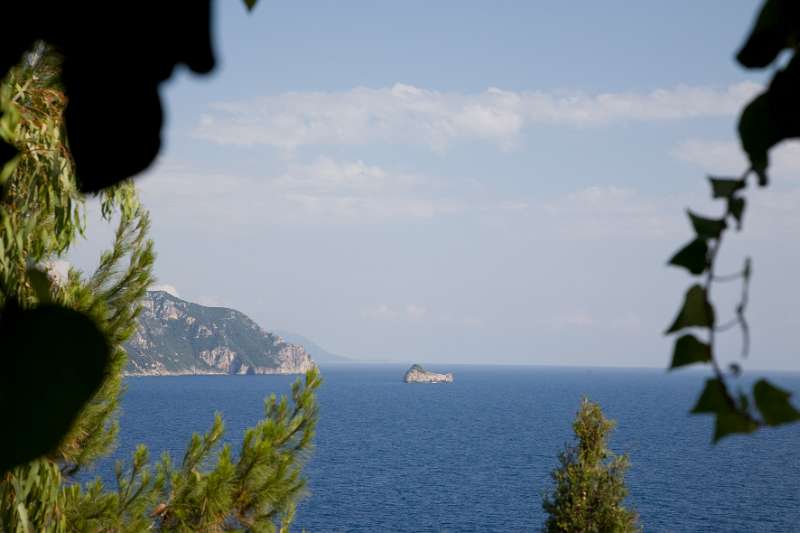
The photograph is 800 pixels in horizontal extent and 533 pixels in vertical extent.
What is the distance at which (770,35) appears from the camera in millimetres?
493

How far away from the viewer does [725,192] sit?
0.54 m

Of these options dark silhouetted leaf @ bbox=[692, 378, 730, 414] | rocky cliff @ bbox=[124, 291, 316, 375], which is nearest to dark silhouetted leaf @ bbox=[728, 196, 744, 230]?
dark silhouetted leaf @ bbox=[692, 378, 730, 414]

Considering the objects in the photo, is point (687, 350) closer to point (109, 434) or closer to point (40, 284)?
point (40, 284)

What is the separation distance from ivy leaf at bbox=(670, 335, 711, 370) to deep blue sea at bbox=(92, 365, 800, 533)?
93.8 feet

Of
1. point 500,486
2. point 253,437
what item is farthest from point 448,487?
point 253,437

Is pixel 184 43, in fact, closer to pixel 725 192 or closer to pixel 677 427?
pixel 725 192

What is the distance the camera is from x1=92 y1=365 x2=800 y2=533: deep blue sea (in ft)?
191

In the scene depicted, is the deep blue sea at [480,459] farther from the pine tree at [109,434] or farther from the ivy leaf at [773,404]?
the ivy leaf at [773,404]

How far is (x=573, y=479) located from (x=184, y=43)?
25008mm

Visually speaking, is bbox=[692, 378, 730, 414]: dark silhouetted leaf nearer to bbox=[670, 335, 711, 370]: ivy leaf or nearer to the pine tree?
bbox=[670, 335, 711, 370]: ivy leaf

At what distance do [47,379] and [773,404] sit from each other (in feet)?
1.21

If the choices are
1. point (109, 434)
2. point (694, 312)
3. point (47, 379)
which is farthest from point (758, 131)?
point (109, 434)

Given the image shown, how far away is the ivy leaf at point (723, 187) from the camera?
54 centimetres

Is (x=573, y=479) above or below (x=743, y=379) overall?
below
